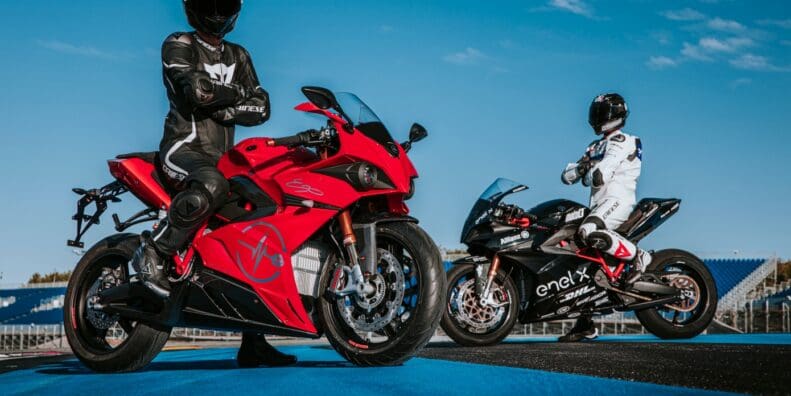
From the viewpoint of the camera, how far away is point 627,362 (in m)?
4.63

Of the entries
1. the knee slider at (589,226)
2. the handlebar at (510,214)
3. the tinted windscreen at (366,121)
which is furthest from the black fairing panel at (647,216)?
the tinted windscreen at (366,121)

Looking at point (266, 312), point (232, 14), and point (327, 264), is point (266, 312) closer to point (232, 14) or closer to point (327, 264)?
point (327, 264)

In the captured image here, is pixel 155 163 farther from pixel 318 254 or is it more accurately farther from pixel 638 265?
pixel 638 265

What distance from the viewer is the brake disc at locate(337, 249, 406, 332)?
4316 millimetres

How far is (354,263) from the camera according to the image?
4367 millimetres

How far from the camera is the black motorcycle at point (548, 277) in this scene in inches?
306

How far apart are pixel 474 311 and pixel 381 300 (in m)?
3.54

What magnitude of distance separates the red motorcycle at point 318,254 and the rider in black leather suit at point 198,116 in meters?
0.14

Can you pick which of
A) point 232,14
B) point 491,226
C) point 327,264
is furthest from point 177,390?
point 491,226

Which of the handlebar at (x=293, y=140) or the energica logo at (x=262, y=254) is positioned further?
the energica logo at (x=262, y=254)

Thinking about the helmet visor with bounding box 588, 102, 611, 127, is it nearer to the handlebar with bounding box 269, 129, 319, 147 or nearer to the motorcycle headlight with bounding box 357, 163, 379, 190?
the motorcycle headlight with bounding box 357, 163, 379, 190

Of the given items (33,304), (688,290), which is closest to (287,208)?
(688,290)

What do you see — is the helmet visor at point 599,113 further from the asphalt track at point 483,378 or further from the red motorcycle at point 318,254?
the red motorcycle at point 318,254

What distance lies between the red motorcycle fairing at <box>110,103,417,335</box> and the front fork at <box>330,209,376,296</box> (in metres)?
0.11
